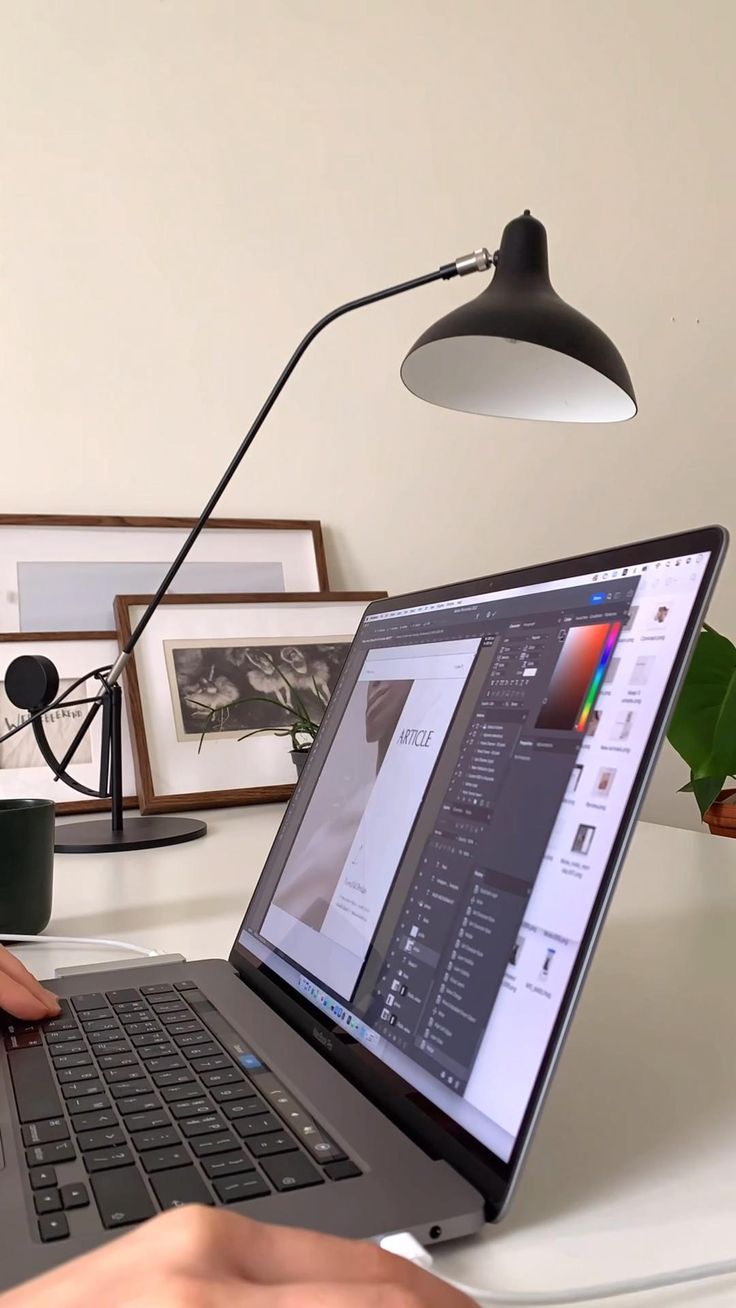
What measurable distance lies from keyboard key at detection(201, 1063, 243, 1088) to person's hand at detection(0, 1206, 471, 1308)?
0.75ft

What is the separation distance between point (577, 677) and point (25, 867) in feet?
1.51

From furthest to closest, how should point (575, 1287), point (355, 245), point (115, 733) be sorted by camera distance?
1. point (355, 245)
2. point (115, 733)
3. point (575, 1287)

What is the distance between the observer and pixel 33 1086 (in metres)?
0.46

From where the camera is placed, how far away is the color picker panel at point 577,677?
418 millimetres

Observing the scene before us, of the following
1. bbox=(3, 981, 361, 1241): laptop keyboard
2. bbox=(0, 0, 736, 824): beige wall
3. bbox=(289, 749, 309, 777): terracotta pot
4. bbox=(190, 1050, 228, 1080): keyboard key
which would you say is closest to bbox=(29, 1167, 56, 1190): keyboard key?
bbox=(3, 981, 361, 1241): laptop keyboard

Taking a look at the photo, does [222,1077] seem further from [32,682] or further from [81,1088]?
[32,682]

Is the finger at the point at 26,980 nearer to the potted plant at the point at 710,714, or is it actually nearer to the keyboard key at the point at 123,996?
the keyboard key at the point at 123,996

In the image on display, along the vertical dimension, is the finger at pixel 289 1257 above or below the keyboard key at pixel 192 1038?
above

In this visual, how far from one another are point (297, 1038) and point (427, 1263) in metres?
0.21

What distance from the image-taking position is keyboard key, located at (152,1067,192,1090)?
452 millimetres

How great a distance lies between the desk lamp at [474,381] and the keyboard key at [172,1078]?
57 centimetres

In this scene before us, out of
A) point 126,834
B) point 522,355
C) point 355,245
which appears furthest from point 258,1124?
point 355,245

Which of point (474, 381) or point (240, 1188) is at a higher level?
point (474, 381)

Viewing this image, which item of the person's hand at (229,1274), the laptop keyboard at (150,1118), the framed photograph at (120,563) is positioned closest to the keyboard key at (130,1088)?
the laptop keyboard at (150,1118)
